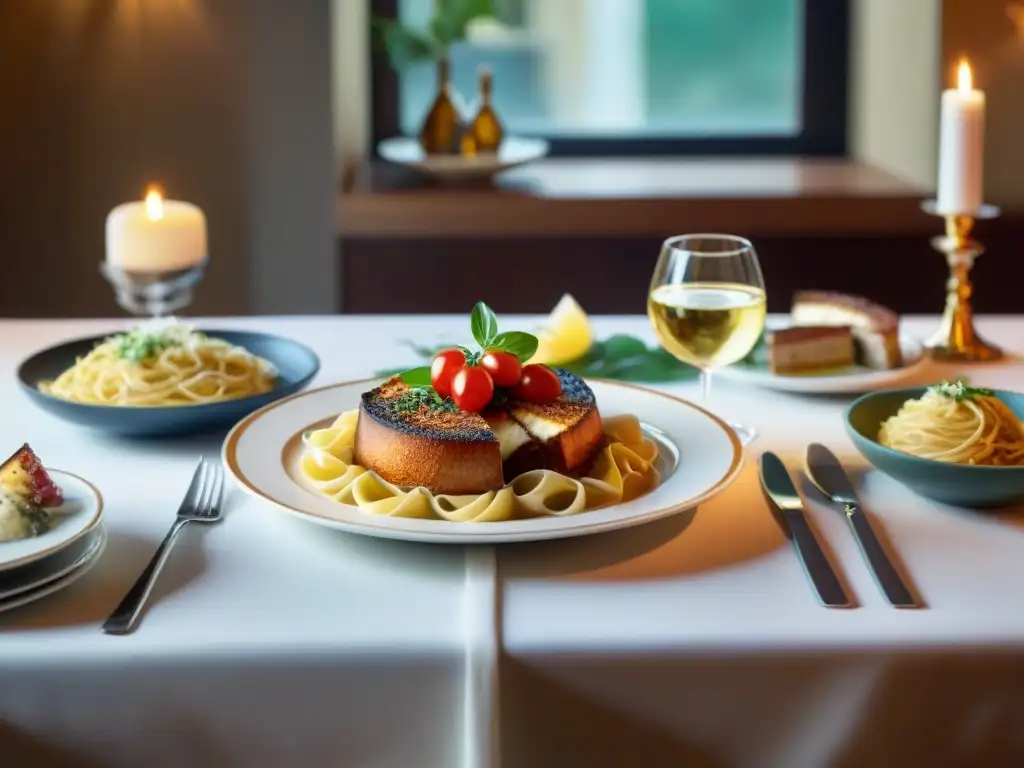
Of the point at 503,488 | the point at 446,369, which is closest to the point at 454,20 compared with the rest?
the point at 446,369

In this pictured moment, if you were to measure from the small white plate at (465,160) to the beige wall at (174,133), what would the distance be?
0.19m

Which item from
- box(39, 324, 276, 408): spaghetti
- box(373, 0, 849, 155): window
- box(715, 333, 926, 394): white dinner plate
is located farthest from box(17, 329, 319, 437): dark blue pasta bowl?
box(373, 0, 849, 155): window

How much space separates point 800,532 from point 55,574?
1.96ft

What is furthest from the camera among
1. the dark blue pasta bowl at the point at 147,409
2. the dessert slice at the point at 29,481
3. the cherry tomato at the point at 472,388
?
the dark blue pasta bowl at the point at 147,409

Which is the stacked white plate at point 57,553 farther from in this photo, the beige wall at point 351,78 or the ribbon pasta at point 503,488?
the beige wall at point 351,78

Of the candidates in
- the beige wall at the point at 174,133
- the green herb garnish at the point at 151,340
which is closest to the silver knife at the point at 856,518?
the green herb garnish at the point at 151,340

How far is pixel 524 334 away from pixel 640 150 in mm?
2482

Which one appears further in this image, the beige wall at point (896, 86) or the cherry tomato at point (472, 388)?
the beige wall at point (896, 86)

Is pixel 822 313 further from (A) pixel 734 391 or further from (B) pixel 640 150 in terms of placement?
(B) pixel 640 150

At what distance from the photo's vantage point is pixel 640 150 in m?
3.62

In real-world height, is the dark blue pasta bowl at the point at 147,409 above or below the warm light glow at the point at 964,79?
below

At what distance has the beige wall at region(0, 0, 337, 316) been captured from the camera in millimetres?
3092

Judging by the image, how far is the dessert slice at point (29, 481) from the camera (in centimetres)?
104

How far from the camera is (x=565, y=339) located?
5.53 ft
